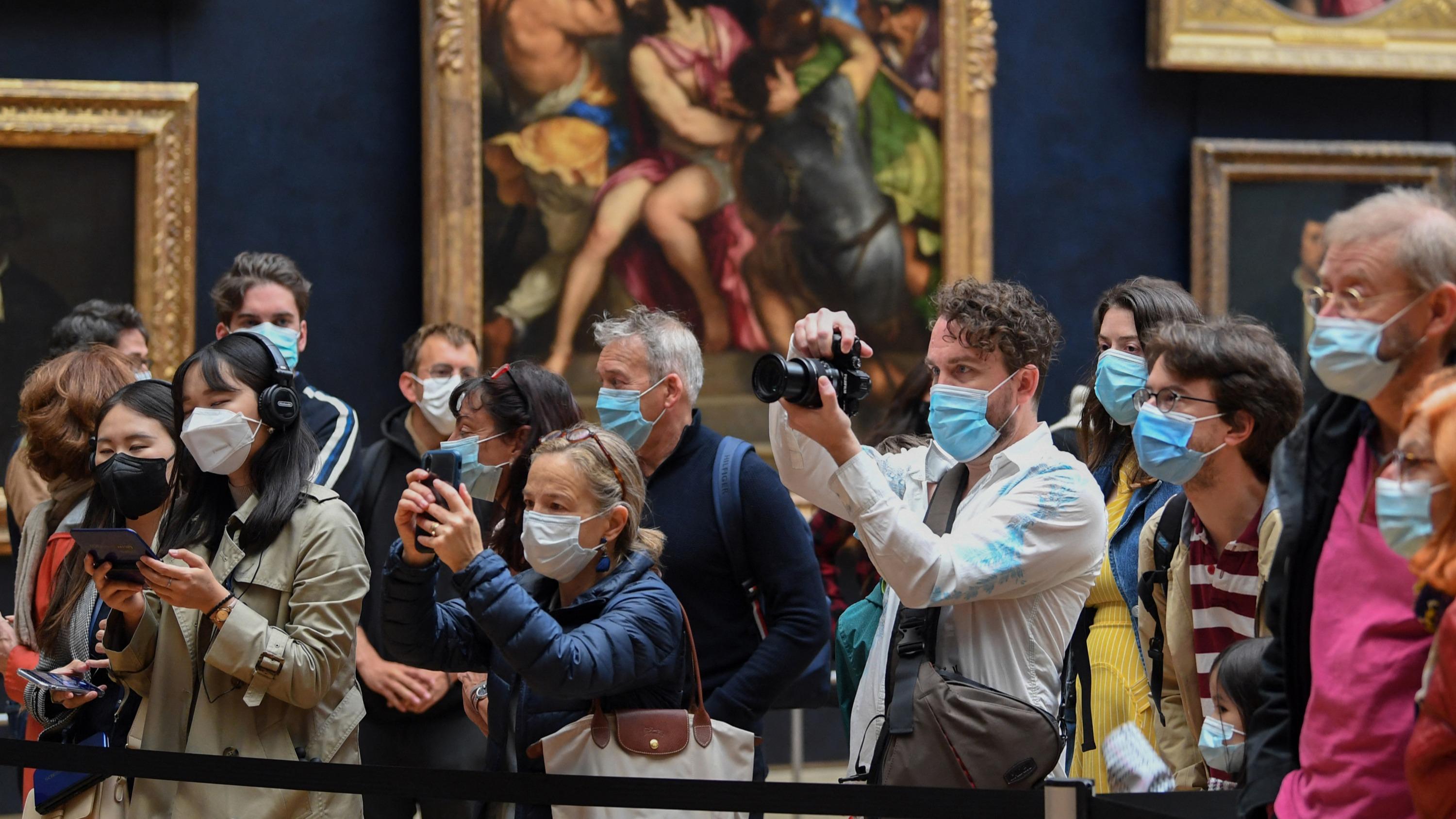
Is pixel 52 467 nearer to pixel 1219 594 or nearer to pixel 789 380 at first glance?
pixel 789 380

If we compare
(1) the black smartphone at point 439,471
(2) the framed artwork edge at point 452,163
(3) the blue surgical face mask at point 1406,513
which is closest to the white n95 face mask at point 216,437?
(1) the black smartphone at point 439,471

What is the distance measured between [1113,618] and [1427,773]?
6.13 ft

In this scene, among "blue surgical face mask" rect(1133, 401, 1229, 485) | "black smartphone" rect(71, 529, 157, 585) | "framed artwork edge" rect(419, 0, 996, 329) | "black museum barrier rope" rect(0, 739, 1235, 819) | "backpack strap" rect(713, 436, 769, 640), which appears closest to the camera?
"black museum barrier rope" rect(0, 739, 1235, 819)

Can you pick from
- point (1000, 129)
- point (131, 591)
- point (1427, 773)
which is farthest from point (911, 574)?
point (1000, 129)

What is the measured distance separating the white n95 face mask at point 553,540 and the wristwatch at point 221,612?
2.42 feet

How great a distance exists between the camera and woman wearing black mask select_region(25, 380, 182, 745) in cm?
410

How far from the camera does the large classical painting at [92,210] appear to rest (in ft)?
24.0

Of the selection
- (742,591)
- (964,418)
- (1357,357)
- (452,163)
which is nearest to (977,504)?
(964,418)

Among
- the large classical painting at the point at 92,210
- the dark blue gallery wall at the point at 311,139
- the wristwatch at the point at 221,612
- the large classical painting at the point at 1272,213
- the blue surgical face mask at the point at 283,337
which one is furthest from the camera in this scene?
the large classical painting at the point at 1272,213

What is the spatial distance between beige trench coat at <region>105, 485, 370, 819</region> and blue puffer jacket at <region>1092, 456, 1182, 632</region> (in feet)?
6.51

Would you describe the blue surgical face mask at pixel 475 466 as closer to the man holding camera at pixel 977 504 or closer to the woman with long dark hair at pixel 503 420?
the woman with long dark hair at pixel 503 420

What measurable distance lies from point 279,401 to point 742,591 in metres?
1.33

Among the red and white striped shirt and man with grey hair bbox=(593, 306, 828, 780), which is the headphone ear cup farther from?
the red and white striped shirt

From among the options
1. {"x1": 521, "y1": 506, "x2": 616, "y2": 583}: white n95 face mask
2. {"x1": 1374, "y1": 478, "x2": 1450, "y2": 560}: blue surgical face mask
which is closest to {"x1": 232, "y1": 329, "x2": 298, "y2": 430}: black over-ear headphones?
{"x1": 521, "y1": 506, "x2": 616, "y2": 583}: white n95 face mask
